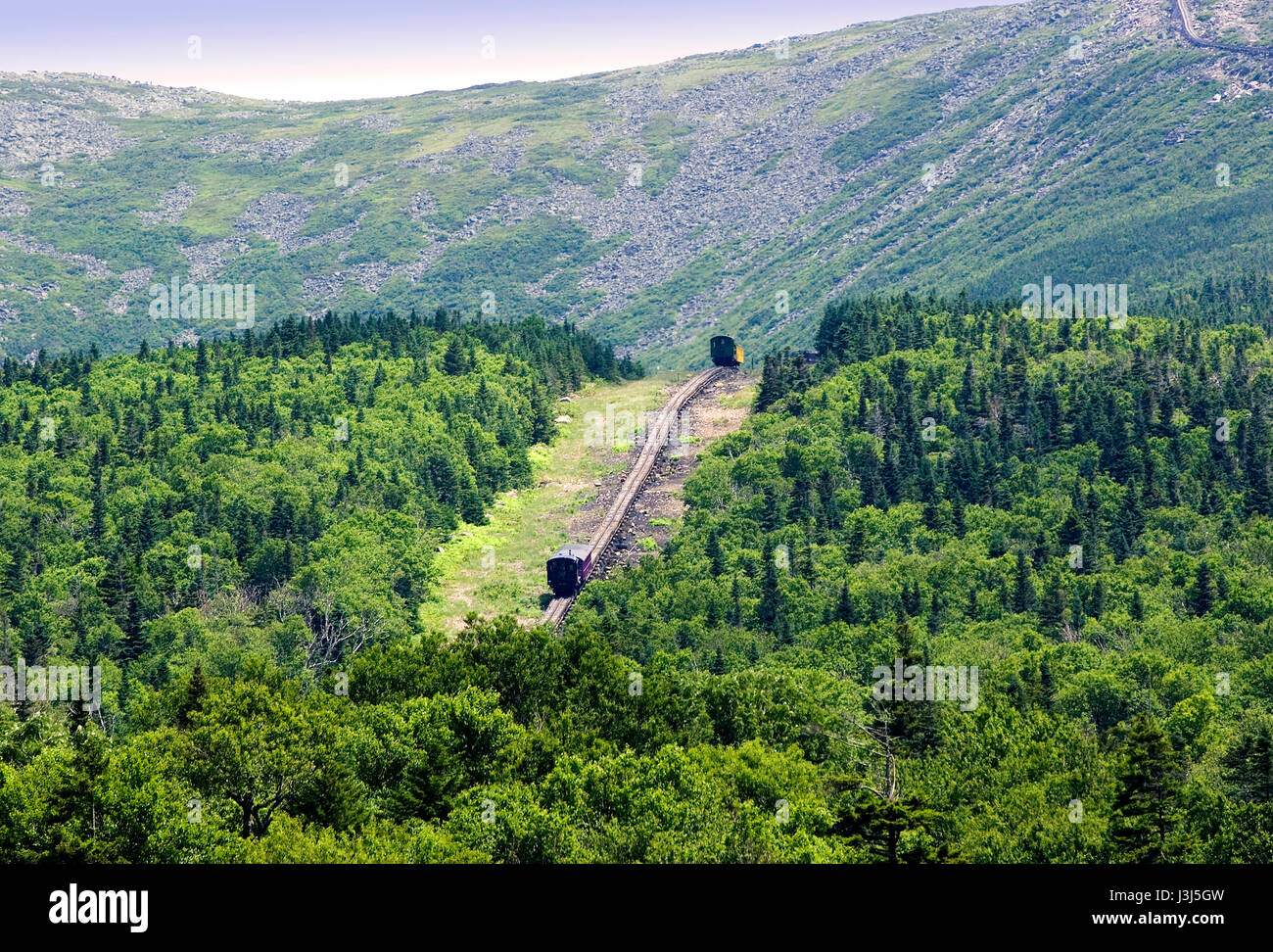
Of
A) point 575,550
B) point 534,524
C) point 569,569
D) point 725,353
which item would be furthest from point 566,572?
point 725,353

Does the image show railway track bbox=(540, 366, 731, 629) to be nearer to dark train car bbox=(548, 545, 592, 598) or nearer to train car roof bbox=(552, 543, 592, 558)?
dark train car bbox=(548, 545, 592, 598)

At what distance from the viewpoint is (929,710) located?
280ft

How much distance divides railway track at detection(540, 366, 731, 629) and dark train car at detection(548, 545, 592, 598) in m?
0.83

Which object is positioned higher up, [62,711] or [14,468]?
[14,468]

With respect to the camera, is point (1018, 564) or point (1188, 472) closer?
point (1018, 564)

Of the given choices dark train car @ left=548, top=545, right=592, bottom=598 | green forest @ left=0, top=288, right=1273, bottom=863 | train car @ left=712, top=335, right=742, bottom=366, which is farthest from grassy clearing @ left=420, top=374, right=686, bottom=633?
train car @ left=712, top=335, right=742, bottom=366

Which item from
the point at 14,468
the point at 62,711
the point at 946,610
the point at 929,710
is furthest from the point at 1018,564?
the point at 14,468

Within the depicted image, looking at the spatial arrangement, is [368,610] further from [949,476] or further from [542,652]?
[949,476]

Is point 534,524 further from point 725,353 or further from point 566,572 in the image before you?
point 725,353

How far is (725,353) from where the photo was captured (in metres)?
192

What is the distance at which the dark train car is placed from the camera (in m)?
120

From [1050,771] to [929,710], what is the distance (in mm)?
8149

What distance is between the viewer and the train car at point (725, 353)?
192250 millimetres

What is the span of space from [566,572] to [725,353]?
77224mm
